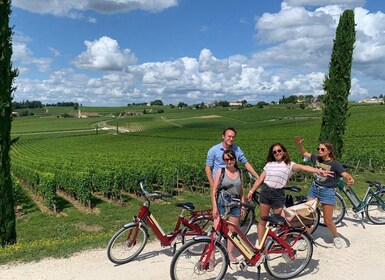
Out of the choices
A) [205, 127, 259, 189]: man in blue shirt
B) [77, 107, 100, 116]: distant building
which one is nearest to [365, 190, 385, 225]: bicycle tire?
[205, 127, 259, 189]: man in blue shirt

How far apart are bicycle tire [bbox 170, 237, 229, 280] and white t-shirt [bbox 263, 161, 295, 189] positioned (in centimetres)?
158

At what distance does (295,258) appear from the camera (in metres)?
5.95

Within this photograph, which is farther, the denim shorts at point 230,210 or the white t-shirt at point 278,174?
the white t-shirt at point 278,174

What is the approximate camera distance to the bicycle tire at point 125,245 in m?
6.09

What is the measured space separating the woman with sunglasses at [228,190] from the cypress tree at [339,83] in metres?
9.93

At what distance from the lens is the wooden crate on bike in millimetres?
6273

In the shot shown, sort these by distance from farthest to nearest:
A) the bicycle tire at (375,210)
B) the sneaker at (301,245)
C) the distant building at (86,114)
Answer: the distant building at (86,114) < the bicycle tire at (375,210) < the sneaker at (301,245)

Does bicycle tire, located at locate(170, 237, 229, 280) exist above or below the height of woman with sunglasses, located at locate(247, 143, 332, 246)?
below

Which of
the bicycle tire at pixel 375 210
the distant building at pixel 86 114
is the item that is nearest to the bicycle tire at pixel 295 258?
the bicycle tire at pixel 375 210

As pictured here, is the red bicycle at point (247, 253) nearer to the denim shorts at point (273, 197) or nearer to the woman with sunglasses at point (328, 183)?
the denim shorts at point (273, 197)

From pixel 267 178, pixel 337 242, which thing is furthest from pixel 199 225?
pixel 337 242

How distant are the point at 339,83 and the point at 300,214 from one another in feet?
30.8

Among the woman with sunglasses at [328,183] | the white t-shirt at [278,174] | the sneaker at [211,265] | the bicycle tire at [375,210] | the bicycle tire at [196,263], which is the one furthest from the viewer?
the bicycle tire at [375,210]

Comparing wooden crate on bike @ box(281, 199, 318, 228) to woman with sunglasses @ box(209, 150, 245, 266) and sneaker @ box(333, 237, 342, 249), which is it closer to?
sneaker @ box(333, 237, 342, 249)
